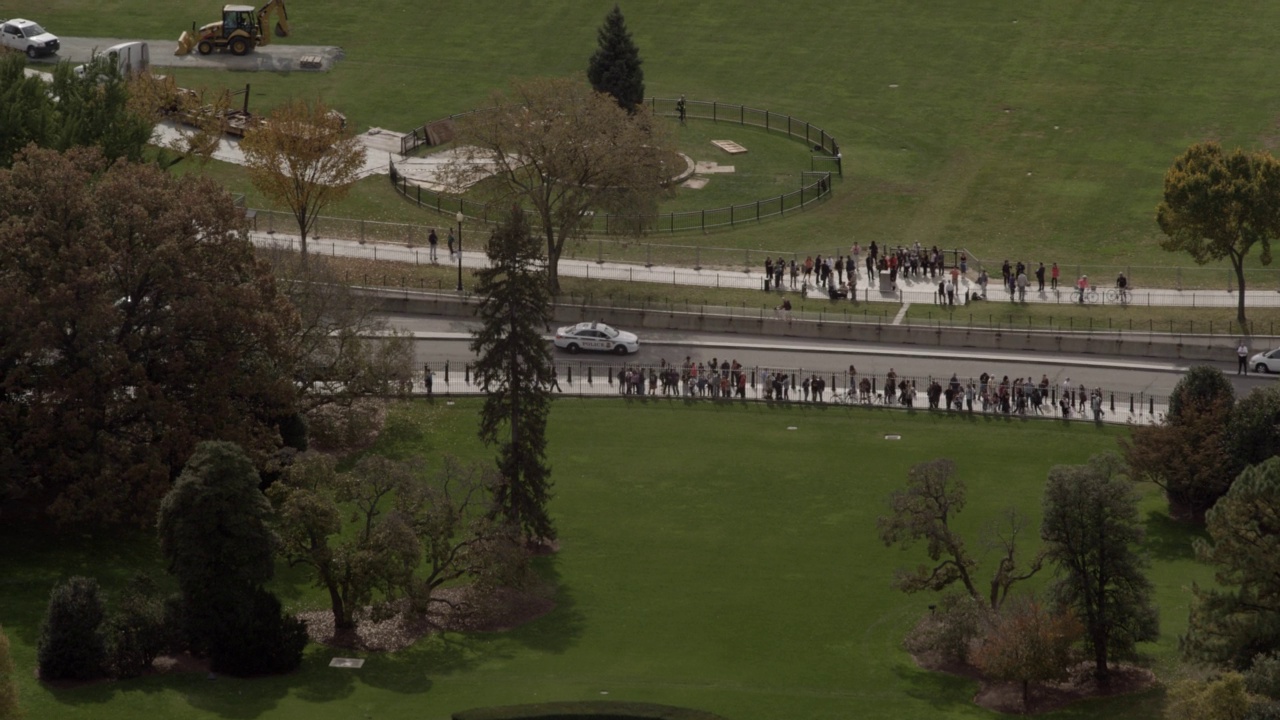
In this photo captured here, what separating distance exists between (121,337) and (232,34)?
61.7m

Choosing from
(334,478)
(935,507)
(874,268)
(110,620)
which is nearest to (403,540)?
(334,478)

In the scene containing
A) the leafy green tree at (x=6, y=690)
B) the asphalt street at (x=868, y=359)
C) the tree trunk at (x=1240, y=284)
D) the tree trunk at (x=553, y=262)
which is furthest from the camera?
the tree trunk at (x=553, y=262)

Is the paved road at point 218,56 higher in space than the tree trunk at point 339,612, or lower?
higher

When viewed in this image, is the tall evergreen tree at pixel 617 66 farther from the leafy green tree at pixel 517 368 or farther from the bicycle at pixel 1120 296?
the leafy green tree at pixel 517 368

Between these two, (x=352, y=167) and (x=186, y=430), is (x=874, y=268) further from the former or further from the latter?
(x=186, y=430)

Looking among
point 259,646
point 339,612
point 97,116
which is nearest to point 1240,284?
point 339,612

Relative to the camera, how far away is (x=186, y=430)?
84.9 m

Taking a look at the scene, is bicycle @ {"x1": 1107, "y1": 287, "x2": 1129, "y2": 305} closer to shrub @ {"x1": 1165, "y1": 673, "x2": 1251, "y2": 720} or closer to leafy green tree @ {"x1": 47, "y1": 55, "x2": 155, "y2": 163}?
leafy green tree @ {"x1": 47, "y1": 55, "x2": 155, "y2": 163}

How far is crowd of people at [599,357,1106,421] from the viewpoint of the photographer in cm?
9988

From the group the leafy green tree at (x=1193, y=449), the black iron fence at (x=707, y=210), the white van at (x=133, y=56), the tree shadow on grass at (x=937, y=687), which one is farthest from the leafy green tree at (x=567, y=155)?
the tree shadow on grass at (x=937, y=687)

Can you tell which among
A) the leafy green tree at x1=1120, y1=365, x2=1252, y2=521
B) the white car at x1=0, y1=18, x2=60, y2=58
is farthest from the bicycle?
the white car at x1=0, y1=18, x2=60, y2=58

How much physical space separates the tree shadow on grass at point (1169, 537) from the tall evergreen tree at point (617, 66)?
45.8 m

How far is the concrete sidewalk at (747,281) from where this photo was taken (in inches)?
4481

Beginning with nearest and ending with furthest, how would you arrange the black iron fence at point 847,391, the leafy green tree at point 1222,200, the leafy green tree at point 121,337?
the leafy green tree at point 121,337
the black iron fence at point 847,391
the leafy green tree at point 1222,200
